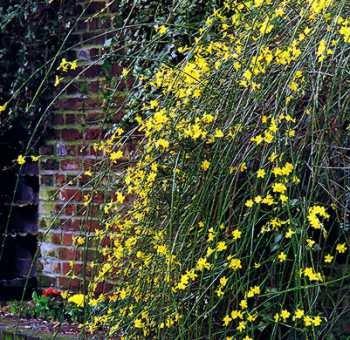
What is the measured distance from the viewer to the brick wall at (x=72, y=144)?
11.6 feet

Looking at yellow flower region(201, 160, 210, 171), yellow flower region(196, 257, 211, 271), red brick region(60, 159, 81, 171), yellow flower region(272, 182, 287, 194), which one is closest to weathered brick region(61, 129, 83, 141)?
red brick region(60, 159, 81, 171)

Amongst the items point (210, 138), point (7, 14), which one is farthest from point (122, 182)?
point (7, 14)

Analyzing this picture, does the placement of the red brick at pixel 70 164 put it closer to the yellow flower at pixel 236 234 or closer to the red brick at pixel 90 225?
the red brick at pixel 90 225

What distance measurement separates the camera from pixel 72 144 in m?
3.64

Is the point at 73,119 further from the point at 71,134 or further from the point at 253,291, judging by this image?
the point at 253,291

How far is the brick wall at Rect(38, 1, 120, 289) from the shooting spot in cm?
355

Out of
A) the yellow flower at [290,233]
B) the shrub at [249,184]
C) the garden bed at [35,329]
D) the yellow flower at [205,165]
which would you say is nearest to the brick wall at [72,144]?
the garden bed at [35,329]

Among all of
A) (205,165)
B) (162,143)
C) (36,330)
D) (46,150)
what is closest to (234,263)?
(205,165)

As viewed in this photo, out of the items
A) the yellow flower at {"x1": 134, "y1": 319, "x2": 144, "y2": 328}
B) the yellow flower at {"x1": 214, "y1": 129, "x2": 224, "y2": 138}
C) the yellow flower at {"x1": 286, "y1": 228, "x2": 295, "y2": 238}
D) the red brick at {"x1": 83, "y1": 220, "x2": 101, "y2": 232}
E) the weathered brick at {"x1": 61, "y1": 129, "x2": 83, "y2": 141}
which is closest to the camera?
the yellow flower at {"x1": 286, "y1": 228, "x2": 295, "y2": 238}

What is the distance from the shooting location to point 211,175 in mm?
2168

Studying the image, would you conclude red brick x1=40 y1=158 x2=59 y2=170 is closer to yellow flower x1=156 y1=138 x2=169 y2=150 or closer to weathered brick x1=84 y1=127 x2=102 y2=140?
weathered brick x1=84 y1=127 x2=102 y2=140

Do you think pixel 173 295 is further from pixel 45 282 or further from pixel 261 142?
pixel 45 282

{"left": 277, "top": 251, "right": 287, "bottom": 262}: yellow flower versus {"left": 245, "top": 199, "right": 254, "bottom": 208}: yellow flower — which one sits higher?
{"left": 245, "top": 199, "right": 254, "bottom": 208}: yellow flower

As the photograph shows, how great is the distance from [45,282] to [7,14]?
130 centimetres
